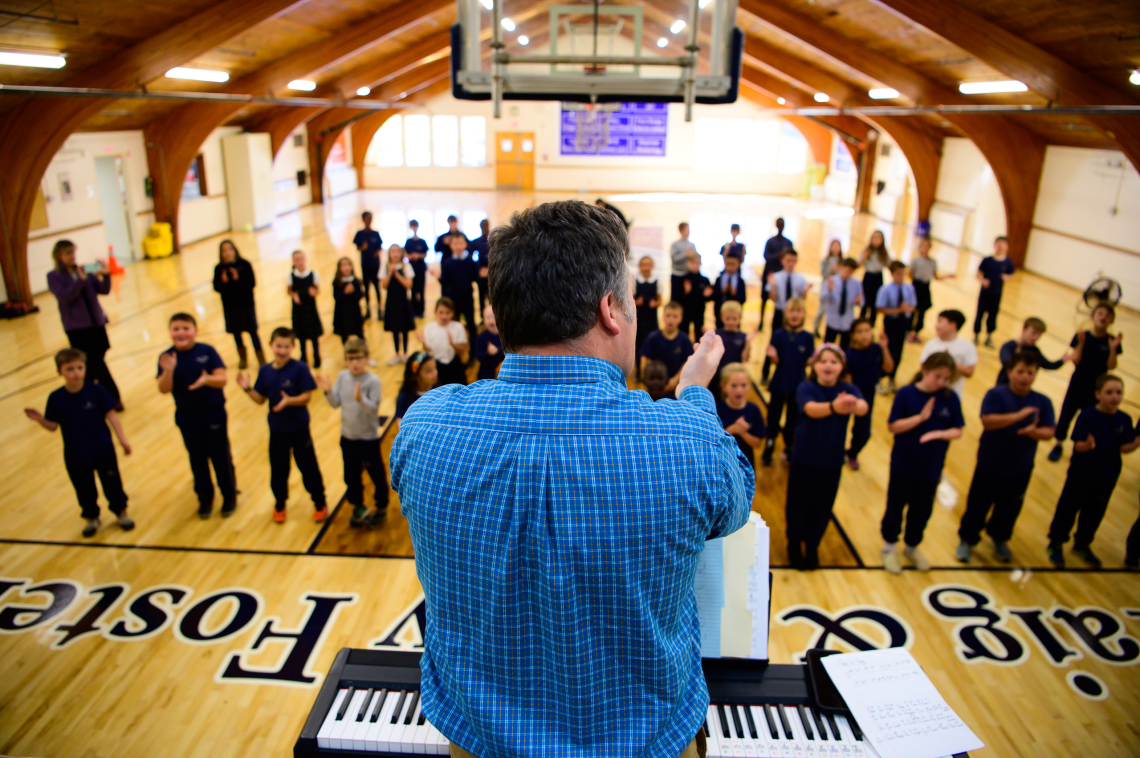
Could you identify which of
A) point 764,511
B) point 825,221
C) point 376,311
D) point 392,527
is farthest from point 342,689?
point 825,221

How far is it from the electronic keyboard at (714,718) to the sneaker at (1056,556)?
13.3 ft

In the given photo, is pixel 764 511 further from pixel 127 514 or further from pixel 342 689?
pixel 127 514

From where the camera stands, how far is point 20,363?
920 centimetres

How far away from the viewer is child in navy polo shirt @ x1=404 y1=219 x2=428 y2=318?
10.4 metres

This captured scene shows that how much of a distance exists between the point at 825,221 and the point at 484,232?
51.3 ft

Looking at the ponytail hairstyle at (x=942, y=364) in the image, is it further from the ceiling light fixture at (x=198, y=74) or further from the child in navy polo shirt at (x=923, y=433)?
the ceiling light fixture at (x=198, y=74)

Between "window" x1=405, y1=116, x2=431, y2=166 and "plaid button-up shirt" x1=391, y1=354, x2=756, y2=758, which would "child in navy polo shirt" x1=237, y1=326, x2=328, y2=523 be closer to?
"plaid button-up shirt" x1=391, y1=354, x2=756, y2=758

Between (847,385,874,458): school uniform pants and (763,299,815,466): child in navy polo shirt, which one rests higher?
(763,299,815,466): child in navy polo shirt

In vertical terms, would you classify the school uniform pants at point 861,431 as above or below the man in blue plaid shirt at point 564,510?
below

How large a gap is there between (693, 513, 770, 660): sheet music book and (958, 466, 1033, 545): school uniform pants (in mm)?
3593

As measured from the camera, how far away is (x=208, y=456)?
5.75 m

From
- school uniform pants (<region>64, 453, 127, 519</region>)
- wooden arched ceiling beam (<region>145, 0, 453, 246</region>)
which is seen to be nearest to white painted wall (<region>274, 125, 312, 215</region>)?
wooden arched ceiling beam (<region>145, 0, 453, 246</region>)

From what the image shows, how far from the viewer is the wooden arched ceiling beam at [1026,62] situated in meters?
10.1

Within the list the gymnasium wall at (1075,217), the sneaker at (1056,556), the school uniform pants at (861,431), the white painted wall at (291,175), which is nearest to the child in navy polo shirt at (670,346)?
the school uniform pants at (861,431)
